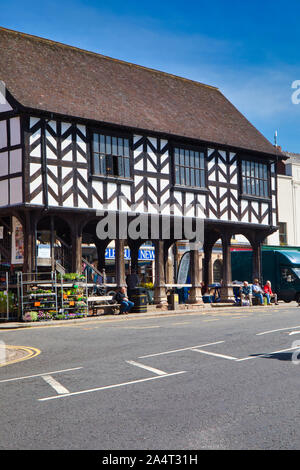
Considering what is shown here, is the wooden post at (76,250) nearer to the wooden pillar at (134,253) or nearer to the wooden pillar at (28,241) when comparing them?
the wooden pillar at (28,241)

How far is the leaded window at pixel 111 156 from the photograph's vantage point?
76.9 feet

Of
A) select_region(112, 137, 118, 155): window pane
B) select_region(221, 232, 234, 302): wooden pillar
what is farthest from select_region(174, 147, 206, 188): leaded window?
select_region(221, 232, 234, 302): wooden pillar

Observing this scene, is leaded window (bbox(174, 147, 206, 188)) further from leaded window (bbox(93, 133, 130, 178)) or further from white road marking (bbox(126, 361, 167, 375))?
white road marking (bbox(126, 361, 167, 375))

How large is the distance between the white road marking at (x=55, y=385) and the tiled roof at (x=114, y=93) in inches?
580

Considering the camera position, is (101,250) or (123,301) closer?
(123,301)

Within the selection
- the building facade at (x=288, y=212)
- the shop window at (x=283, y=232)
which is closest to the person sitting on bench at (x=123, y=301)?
the building facade at (x=288, y=212)

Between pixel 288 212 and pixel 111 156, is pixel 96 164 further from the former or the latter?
pixel 288 212

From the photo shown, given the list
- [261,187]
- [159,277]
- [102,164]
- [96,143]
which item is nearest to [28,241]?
[102,164]

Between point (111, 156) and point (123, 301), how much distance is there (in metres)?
6.36

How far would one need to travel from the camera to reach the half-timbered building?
21.7 metres

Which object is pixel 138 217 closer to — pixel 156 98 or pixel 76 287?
pixel 76 287

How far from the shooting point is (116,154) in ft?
78.8

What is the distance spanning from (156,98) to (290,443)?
81.4ft

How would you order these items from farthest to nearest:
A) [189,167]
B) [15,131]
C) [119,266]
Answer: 1. [189,167]
2. [119,266]
3. [15,131]
